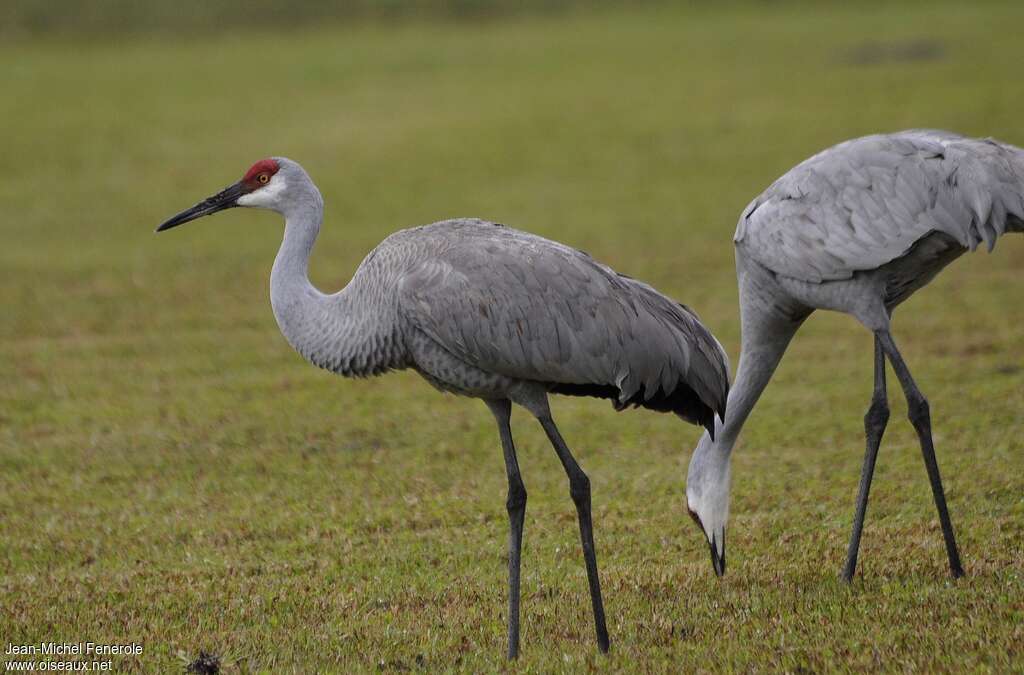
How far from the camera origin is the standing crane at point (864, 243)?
558cm

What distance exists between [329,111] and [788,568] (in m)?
15.8

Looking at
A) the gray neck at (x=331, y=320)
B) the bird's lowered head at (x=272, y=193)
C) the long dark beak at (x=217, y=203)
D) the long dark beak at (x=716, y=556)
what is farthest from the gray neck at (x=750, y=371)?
the long dark beak at (x=217, y=203)

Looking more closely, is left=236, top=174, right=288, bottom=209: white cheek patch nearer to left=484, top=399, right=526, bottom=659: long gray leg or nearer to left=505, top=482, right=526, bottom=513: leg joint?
left=484, top=399, right=526, bottom=659: long gray leg

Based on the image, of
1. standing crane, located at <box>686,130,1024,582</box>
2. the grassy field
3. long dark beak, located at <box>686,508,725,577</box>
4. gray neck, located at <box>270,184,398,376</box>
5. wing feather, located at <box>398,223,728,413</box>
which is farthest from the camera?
long dark beak, located at <box>686,508,725,577</box>

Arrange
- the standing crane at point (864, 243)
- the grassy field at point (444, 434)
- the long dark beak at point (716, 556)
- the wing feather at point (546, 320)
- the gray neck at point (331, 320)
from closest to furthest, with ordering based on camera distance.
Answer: the wing feather at point (546, 320) → the gray neck at point (331, 320) → the grassy field at point (444, 434) → the standing crane at point (864, 243) → the long dark beak at point (716, 556)

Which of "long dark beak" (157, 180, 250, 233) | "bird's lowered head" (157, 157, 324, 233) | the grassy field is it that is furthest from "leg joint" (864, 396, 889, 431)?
"long dark beak" (157, 180, 250, 233)

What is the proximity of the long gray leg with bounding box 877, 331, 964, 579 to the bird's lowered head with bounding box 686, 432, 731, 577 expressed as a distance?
2.77ft

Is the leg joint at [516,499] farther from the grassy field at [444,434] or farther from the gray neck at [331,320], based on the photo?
the gray neck at [331,320]

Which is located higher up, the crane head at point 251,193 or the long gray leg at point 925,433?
the crane head at point 251,193

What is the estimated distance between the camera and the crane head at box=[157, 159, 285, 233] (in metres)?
5.77

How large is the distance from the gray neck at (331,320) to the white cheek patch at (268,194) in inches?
7.4

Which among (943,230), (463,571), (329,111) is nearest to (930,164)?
(943,230)

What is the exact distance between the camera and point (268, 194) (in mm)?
5777

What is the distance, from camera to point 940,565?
5820 mm
